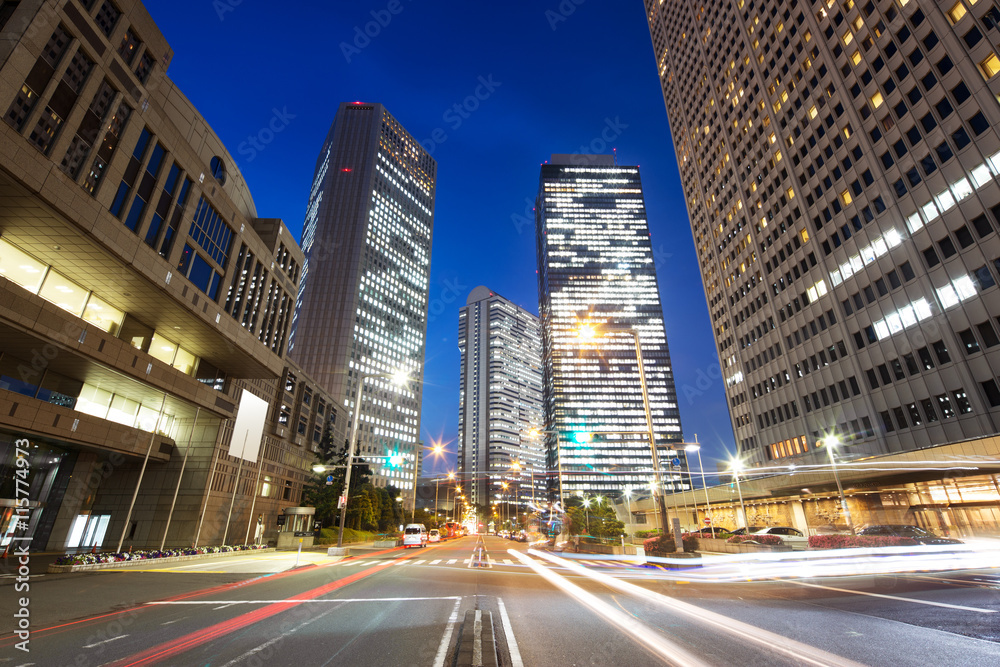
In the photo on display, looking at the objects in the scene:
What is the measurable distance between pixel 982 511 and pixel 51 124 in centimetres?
6267

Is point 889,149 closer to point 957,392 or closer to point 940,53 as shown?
point 940,53

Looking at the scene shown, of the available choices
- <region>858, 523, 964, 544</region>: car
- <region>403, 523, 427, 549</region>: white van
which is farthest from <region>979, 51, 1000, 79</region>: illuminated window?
<region>403, 523, 427, 549</region>: white van

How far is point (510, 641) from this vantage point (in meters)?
7.21

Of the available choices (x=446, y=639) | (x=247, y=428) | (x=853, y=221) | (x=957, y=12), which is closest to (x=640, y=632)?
(x=446, y=639)

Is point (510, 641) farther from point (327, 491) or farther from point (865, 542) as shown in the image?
point (327, 491)

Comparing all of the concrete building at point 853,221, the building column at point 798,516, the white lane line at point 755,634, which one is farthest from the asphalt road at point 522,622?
the building column at point 798,516

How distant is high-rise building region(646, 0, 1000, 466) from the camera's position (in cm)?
3462

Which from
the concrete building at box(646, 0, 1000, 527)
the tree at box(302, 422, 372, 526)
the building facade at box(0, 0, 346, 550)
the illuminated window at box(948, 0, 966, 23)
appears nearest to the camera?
the building facade at box(0, 0, 346, 550)

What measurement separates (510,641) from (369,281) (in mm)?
134489

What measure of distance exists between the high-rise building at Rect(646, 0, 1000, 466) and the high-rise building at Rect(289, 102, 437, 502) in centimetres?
8818

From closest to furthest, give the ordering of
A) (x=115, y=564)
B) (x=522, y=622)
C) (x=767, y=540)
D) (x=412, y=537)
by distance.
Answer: (x=522, y=622), (x=115, y=564), (x=767, y=540), (x=412, y=537)

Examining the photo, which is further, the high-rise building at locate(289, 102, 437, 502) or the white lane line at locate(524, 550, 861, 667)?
the high-rise building at locate(289, 102, 437, 502)

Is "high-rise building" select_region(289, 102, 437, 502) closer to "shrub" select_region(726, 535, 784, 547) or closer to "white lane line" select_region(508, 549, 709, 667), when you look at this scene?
"shrub" select_region(726, 535, 784, 547)

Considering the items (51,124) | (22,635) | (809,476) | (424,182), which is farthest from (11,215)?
(424,182)
